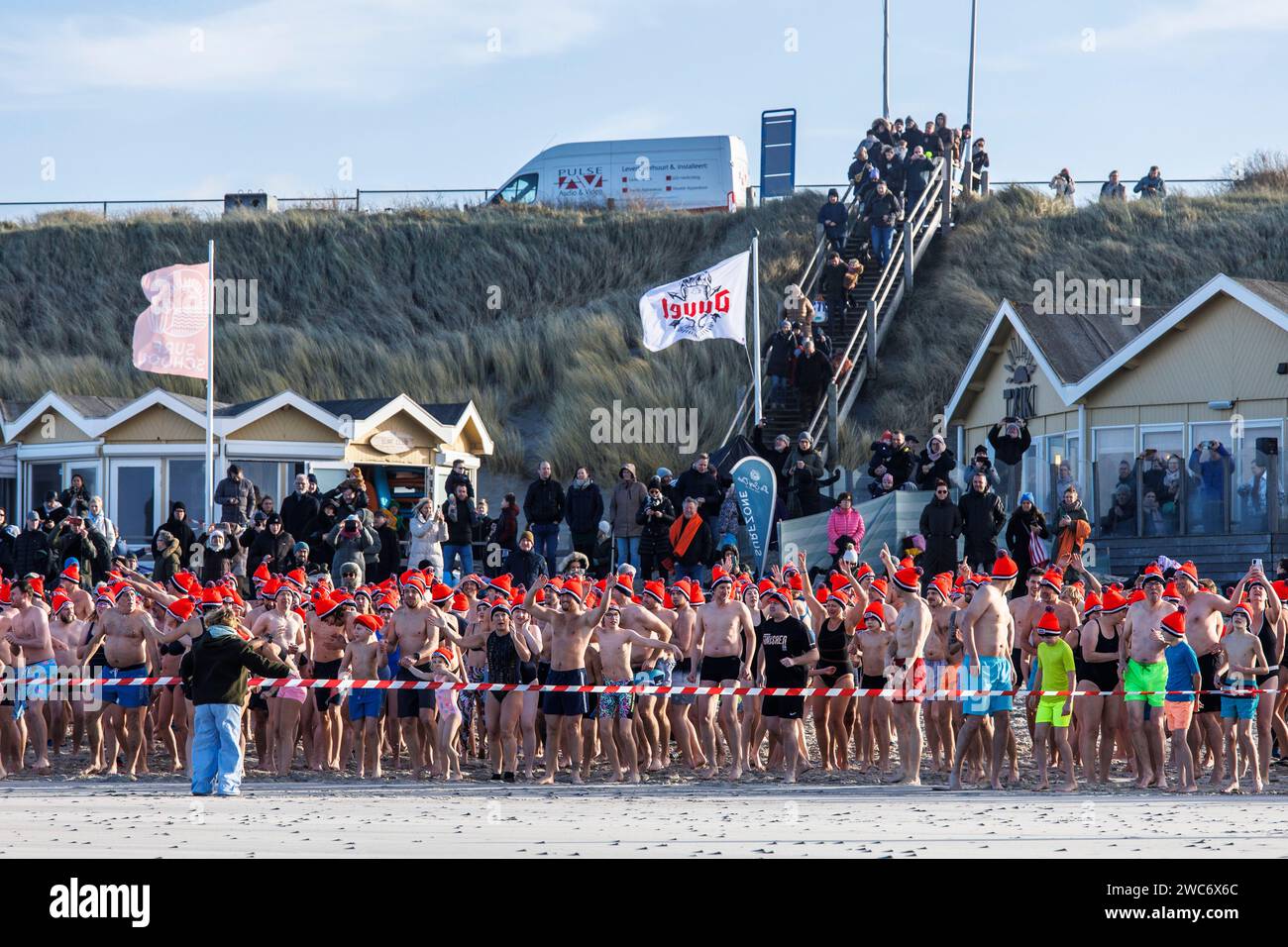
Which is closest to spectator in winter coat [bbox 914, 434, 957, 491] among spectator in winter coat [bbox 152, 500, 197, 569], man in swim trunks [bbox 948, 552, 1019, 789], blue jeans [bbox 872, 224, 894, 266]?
man in swim trunks [bbox 948, 552, 1019, 789]

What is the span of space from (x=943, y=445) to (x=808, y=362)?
6000 millimetres

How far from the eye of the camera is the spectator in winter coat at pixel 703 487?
2347 cm

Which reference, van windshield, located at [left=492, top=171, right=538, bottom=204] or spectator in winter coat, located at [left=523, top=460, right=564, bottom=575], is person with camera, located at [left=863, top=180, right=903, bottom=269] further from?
van windshield, located at [left=492, top=171, right=538, bottom=204]

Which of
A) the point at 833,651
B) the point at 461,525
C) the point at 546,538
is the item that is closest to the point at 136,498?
the point at 461,525

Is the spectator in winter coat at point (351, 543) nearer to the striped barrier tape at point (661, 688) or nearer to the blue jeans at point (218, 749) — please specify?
the striped barrier tape at point (661, 688)

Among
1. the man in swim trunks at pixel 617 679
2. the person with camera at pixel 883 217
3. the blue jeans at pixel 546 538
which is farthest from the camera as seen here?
the person with camera at pixel 883 217

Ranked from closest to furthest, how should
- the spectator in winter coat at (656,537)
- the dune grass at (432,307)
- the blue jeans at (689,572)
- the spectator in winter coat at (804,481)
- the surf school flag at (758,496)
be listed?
the blue jeans at (689,572), the spectator in winter coat at (656,537), the surf school flag at (758,496), the spectator in winter coat at (804,481), the dune grass at (432,307)

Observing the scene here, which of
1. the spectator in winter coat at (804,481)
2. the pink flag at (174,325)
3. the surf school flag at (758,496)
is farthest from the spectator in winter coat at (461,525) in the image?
the pink flag at (174,325)

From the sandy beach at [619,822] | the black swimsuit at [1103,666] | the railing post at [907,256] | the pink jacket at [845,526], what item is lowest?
the sandy beach at [619,822]

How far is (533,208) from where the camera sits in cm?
4772

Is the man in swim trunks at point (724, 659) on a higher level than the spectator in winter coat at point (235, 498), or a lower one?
lower

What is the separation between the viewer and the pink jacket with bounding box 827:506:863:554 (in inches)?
870

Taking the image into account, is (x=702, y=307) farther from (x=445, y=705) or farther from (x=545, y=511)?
(x=445, y=705)

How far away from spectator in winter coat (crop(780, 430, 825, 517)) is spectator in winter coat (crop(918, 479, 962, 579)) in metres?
2.19
